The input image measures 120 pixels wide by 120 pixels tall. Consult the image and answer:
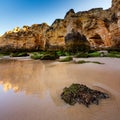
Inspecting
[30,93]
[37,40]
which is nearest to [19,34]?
[37,40]

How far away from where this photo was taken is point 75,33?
27.2 m

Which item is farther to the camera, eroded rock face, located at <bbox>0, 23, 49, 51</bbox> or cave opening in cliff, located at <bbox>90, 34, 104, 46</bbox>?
eroded rock face, located at <bbox>0, 23, 49, 51</bbox>

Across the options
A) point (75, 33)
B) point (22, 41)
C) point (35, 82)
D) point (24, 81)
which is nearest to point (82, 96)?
point (35, 82)

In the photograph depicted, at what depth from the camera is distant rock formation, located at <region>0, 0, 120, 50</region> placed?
23.8 meters

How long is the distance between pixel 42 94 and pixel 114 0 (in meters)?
22.8

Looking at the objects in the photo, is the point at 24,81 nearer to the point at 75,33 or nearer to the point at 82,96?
the point at 82,96

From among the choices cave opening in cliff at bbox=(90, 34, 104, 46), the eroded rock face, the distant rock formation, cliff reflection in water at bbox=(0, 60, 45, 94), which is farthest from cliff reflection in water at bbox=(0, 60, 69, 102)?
the eroded rock face

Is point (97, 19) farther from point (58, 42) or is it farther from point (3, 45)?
point (3, 45)

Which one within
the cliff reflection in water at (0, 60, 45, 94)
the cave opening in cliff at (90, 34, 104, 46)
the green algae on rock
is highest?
the cave opening in cliff at (90, 34, 104, 46)

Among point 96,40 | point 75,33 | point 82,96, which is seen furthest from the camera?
point 96,40

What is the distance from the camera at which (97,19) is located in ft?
95.3

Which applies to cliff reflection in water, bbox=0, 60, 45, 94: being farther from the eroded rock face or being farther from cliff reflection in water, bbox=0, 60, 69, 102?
the eroded rock face

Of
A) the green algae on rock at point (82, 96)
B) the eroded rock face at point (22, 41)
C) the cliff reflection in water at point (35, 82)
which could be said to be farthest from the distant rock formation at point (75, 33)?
the green algae on rock at point (82, 96)

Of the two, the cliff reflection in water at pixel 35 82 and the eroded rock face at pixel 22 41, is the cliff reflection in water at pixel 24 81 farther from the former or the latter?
the eroded rock face at pixel 22 41
